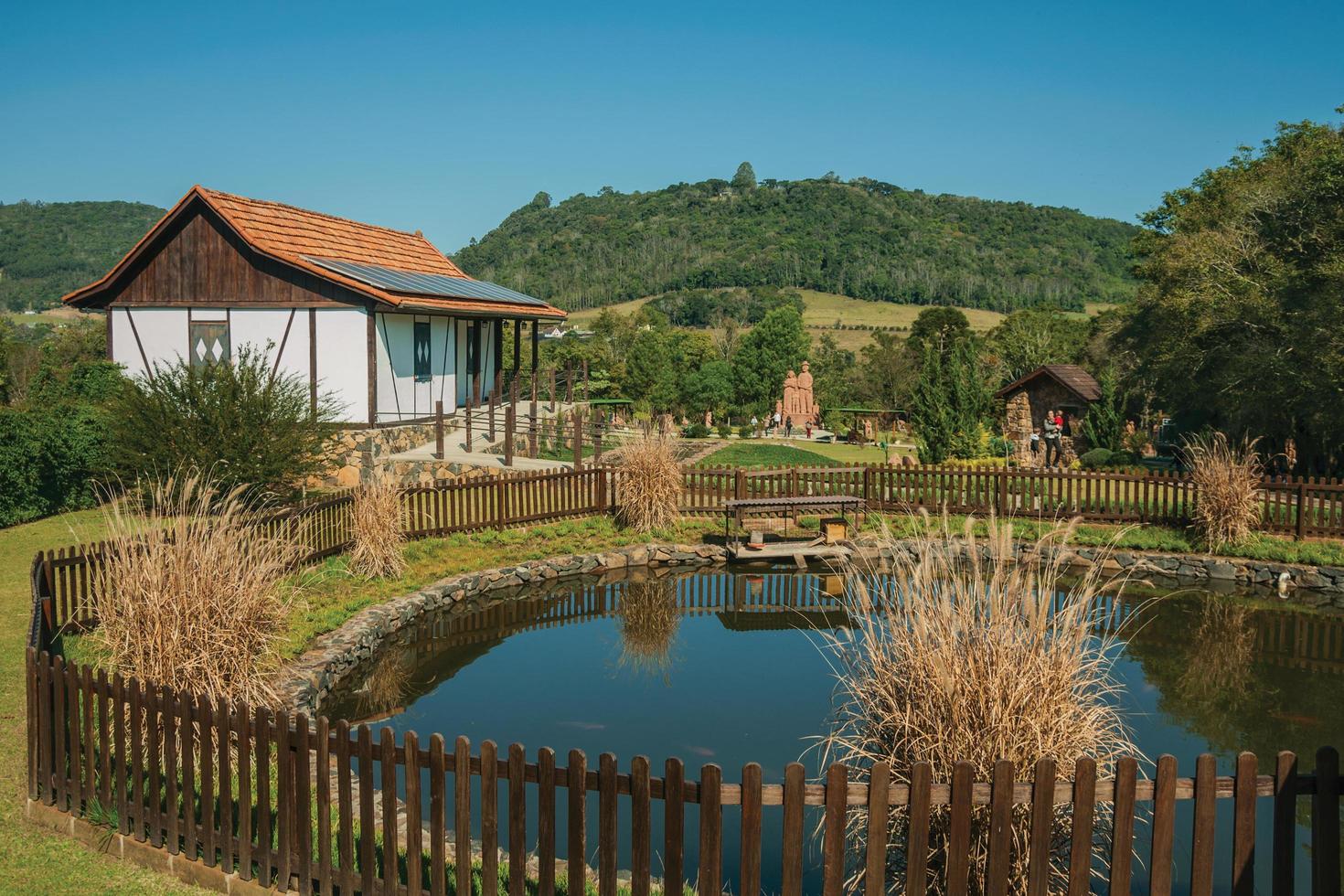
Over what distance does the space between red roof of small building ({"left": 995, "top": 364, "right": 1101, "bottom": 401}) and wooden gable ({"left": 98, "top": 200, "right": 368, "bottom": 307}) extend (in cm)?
2218

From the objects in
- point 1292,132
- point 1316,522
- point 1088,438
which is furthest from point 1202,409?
point 1316,522

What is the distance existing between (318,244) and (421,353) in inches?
133

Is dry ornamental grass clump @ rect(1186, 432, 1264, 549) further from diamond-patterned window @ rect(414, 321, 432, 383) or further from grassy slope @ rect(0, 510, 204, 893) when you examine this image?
diamond-patterned window @ rect(414, 321, 432, 383)

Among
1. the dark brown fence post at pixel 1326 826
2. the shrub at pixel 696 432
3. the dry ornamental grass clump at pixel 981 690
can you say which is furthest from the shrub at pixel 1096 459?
the dark brown fence post at pixel 1326 826

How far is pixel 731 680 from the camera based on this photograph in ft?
36.0

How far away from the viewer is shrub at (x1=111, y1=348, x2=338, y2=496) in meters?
15.4

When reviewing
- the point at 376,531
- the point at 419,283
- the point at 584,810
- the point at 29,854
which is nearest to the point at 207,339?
the point at 419,283

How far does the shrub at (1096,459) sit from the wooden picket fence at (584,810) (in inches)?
924

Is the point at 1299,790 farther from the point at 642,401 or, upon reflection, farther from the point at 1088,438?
the point at 642,401

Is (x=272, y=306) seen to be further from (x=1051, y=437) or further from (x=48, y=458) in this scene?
(x=1051, y=437)

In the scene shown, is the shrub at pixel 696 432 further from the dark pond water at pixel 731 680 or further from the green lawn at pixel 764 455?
the dark pond water at pixel 731 680

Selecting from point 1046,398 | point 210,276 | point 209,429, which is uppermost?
point 210,276

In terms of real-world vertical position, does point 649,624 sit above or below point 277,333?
below

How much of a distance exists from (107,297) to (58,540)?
10.8 metres
